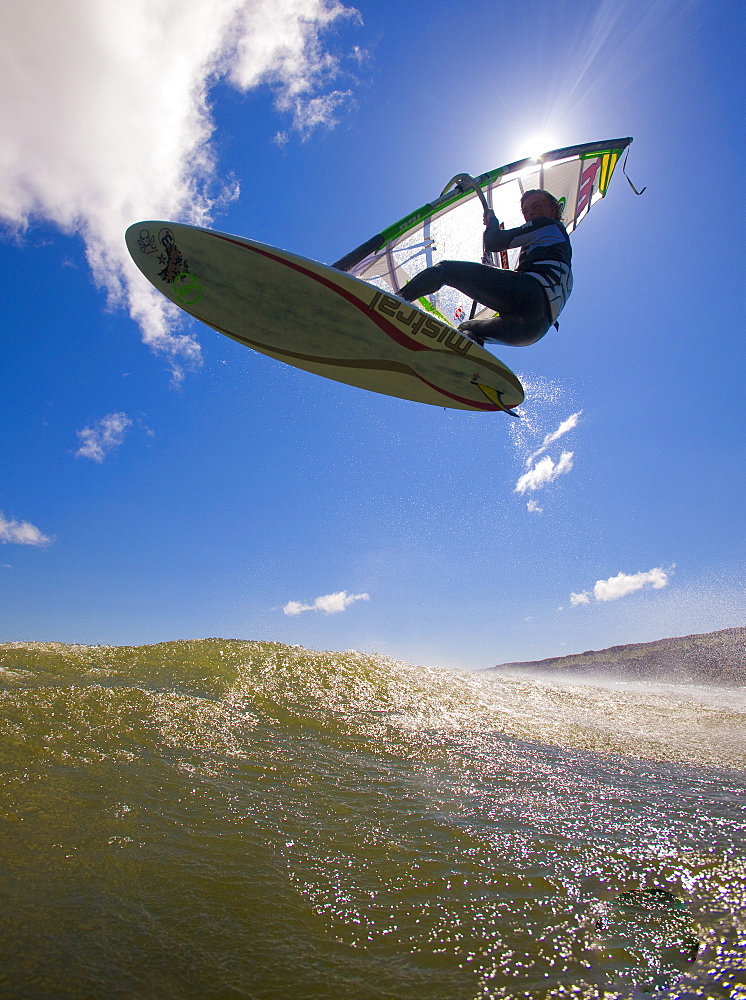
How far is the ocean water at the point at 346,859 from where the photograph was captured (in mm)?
1689

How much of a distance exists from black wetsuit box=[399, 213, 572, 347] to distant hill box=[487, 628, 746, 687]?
1793 cm

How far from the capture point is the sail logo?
5.67m

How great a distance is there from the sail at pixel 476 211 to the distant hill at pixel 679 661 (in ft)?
56.2

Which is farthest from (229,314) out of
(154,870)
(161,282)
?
(154,870)

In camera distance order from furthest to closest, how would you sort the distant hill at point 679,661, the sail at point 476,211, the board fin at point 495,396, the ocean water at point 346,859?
the distant hill at point 679,661, the sail at point 476,211, the board fin at point 495,396, the ocean water at point 346,859

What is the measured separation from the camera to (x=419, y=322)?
226 inches

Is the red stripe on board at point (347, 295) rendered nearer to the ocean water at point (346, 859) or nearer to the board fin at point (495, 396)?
the board fin at point (495, 396)

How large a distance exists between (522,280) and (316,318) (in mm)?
2451

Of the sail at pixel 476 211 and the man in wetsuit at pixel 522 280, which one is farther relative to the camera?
the sail at pixel 476 211

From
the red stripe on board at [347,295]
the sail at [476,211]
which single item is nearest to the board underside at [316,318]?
the red stripe on board at [347,295]

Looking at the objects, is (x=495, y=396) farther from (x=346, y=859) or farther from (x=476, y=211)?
(x=346, y=859)

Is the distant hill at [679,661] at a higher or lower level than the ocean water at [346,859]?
lower

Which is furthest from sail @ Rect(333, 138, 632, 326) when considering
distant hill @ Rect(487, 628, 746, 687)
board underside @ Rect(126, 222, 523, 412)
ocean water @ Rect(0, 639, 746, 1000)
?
distant hill @ Rect(487, 628, 746, 687)

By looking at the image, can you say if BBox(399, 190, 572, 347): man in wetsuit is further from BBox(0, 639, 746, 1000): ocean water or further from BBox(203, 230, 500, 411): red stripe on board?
BBox(0, 639, 746, 1000): ocean water
